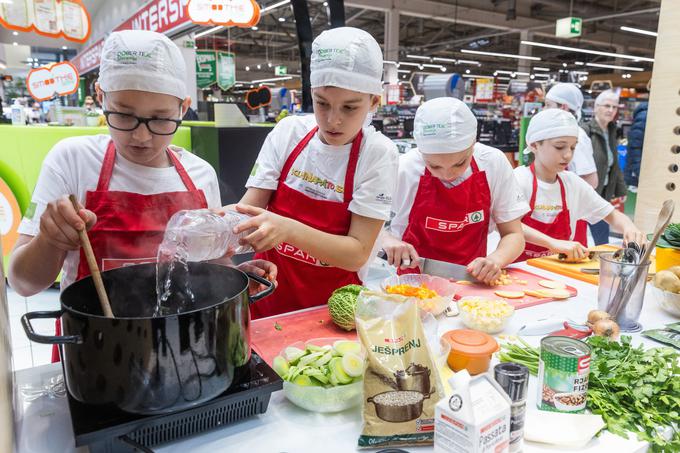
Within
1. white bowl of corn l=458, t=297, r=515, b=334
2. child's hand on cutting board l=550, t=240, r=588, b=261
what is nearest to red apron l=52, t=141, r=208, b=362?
white bowl of corn l=458, t=297, r=515, b=334

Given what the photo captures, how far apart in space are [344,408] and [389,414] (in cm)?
15

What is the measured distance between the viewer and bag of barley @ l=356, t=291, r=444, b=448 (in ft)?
3.16

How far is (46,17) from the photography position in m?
8.01

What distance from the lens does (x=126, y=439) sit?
90cm

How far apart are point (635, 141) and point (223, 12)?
505 cm

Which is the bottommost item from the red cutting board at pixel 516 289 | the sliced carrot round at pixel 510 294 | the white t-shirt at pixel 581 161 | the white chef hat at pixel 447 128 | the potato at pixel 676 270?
the red cutting board at pixel 516 289

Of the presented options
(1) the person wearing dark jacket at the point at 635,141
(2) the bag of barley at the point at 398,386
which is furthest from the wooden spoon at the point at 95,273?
(1) the person wearing dark jacket at the point at 635,141

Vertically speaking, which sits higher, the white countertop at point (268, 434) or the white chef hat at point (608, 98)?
the white chef hat at point (608, 98)

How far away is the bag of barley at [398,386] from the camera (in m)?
0.96

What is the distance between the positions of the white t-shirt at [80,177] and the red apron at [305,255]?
1.43 ft

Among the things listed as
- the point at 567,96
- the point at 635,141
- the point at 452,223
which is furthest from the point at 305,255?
the point at 635,141

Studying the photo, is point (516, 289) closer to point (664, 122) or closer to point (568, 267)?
point (568, 267)

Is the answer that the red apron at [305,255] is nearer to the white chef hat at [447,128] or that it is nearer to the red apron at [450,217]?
the white chef hat at [447,128]

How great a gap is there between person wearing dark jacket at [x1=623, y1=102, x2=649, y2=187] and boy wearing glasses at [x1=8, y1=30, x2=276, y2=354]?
5.28 metres
